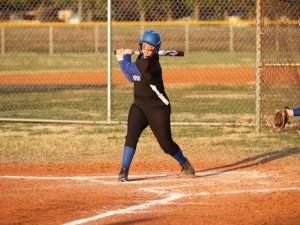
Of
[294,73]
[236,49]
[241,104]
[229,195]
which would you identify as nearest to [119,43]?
[236,49]

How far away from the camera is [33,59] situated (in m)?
34.1

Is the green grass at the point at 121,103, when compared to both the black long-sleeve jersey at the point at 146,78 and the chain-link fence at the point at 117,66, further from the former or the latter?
the black long-sleeve jersey at the point at 146,78

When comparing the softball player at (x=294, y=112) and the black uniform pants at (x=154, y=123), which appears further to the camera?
the black uniform pants at (x=154, y=123)

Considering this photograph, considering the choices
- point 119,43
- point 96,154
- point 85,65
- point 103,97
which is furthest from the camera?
point 119,43

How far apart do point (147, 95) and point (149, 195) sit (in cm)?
131

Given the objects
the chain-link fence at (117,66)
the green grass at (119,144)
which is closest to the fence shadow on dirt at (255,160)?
the green grass at (119,144)

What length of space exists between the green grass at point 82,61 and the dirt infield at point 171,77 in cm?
145

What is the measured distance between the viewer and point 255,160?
459 inches

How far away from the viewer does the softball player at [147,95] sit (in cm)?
957

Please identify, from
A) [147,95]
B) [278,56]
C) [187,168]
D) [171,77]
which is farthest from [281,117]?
[171,77]

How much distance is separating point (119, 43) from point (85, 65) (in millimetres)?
6526

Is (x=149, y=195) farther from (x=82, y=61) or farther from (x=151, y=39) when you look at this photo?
(x=82, y=61)

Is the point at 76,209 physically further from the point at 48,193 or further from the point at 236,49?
the point at 236,49

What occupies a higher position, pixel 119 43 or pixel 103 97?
pixel 119 43
